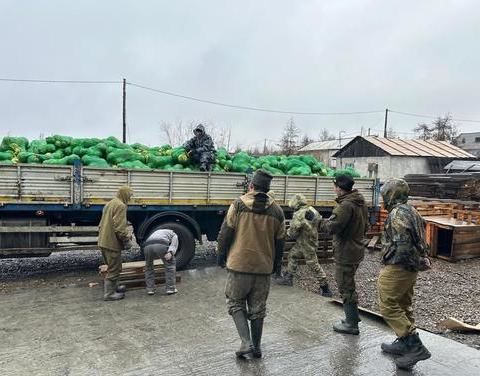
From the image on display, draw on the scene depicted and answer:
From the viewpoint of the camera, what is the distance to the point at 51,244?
23.1ft

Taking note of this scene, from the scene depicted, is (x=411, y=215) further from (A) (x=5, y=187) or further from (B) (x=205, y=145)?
(A) (x=5, y=187)

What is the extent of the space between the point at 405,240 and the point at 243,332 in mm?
1708

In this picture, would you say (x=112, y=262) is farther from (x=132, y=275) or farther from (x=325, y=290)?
(x=325, y=290)

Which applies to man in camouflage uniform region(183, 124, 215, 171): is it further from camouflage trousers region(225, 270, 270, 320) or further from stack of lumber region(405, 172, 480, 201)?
stack of lumber region(405, 172, 480, 201)

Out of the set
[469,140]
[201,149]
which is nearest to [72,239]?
[201,149]

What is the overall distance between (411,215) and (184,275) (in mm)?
4612

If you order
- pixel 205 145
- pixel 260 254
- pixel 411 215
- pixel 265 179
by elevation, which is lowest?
pixel 260 254

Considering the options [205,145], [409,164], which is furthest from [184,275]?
[409,164]

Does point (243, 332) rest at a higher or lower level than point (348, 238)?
lower

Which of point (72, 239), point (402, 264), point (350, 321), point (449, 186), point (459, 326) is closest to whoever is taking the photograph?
point (402, 264)

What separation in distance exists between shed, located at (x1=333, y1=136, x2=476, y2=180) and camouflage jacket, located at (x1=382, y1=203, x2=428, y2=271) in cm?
2610

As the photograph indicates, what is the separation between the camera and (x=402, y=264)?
3727 mm

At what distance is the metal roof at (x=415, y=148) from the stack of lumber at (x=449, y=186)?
38.8 feet

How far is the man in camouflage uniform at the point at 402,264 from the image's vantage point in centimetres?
374
